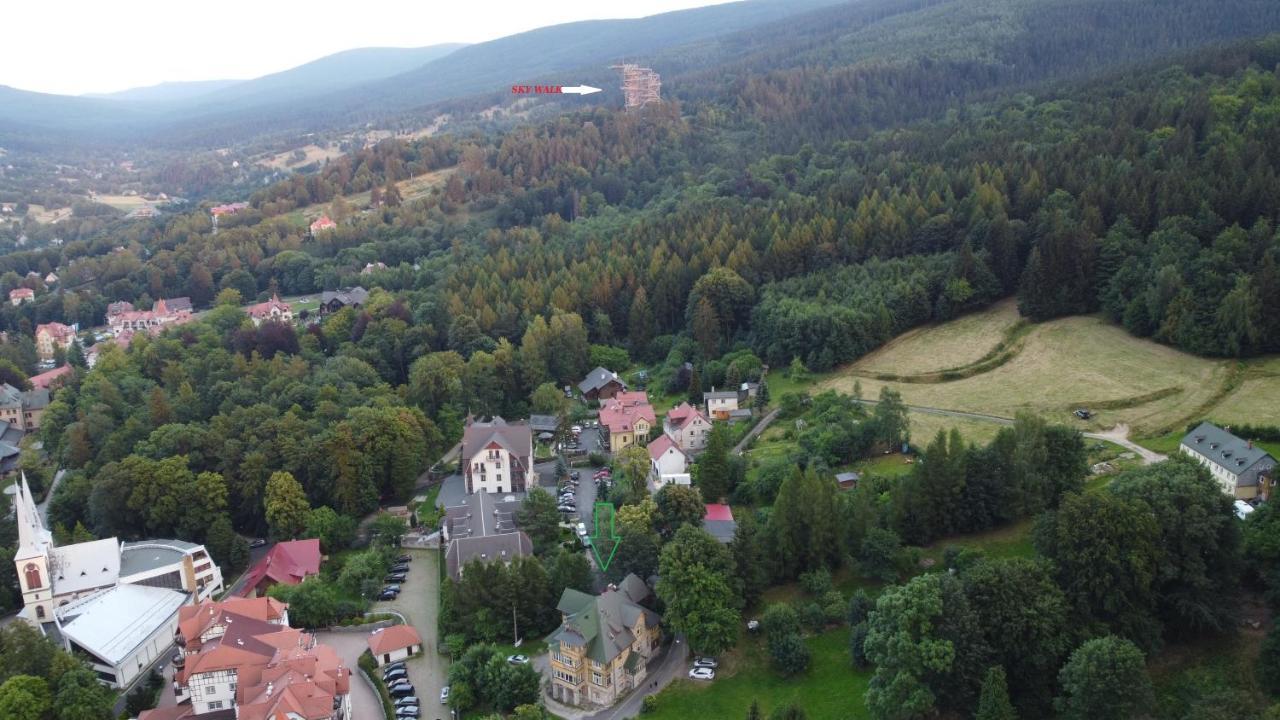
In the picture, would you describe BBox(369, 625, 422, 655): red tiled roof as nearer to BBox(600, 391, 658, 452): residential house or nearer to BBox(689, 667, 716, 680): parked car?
BBox(689, 667, 716, 680): parked car

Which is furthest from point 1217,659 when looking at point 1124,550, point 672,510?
point 672,510

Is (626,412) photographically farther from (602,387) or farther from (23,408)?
(23,408)

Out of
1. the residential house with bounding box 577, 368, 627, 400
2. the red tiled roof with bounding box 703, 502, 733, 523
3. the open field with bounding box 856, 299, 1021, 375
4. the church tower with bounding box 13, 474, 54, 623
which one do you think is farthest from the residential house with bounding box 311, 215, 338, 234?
the red tiled roof with bounding box 703, 502, 733, 523

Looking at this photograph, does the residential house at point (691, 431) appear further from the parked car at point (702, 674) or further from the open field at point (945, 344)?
the parked car at point (702, 674)

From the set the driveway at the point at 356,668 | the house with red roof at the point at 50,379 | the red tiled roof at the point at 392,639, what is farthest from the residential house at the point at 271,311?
the red tiled roof at the point at 392,639

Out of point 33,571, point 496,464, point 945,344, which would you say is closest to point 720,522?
point 496,464
